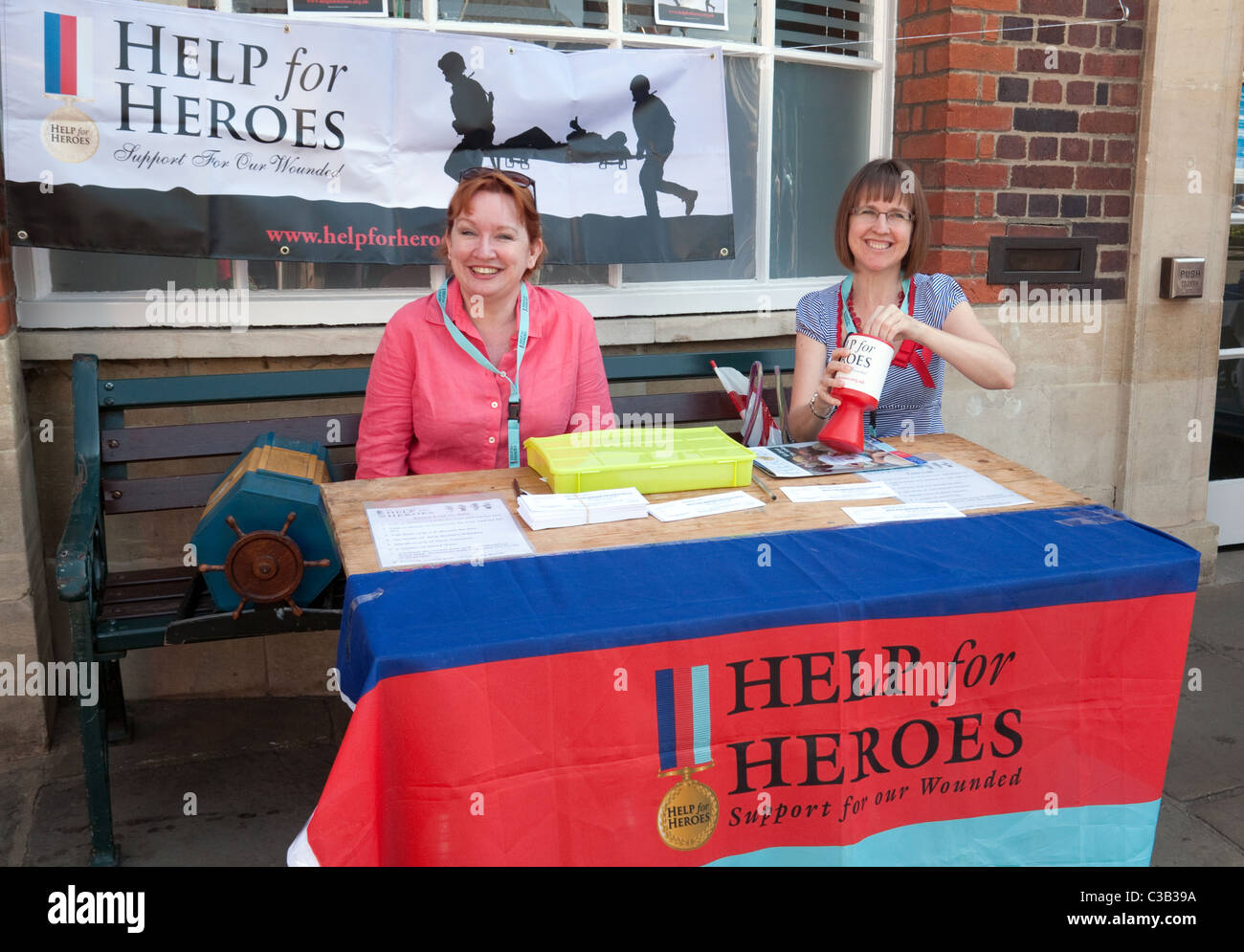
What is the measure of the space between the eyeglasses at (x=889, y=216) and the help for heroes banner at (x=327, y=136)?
2.78 feet

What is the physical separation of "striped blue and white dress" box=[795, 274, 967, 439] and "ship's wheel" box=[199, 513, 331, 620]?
143cm

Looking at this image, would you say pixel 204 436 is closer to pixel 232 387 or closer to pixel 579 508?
pixel 232 387

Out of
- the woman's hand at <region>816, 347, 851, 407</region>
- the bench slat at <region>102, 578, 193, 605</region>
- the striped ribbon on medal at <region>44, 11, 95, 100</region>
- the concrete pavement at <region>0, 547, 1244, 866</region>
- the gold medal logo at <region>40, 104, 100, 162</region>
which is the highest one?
the striped ribbon on medal at <region>44, 11, 95, 100</region>

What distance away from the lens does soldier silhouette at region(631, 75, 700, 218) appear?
11.5 ft

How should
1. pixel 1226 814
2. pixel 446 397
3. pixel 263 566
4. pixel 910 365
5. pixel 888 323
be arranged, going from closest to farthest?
pixel 888 323
pixel 263 566
pixel 446 397
pixel 1226 814
pixel 910 365

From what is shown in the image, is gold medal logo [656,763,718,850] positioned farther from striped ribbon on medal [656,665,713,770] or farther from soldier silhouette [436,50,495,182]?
soldier silhouette [436,50,495,182]

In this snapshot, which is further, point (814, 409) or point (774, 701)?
point (814, 409)

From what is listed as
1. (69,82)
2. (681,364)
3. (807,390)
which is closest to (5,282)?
(69,82)

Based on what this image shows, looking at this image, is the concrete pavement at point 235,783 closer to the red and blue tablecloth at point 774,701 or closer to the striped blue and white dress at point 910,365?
the red and blue tablecloth at point 774,701

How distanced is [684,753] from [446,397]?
129 cm

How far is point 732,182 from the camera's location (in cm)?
387

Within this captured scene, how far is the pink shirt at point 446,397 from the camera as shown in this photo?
8.91ft

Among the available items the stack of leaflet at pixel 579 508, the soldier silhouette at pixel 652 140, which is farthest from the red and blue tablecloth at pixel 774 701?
the soldier silhouette at pixel 652 140

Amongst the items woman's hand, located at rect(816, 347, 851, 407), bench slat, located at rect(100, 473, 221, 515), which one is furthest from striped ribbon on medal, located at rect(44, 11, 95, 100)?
woman's hand, located at rect(816, 347, 851, 407)
